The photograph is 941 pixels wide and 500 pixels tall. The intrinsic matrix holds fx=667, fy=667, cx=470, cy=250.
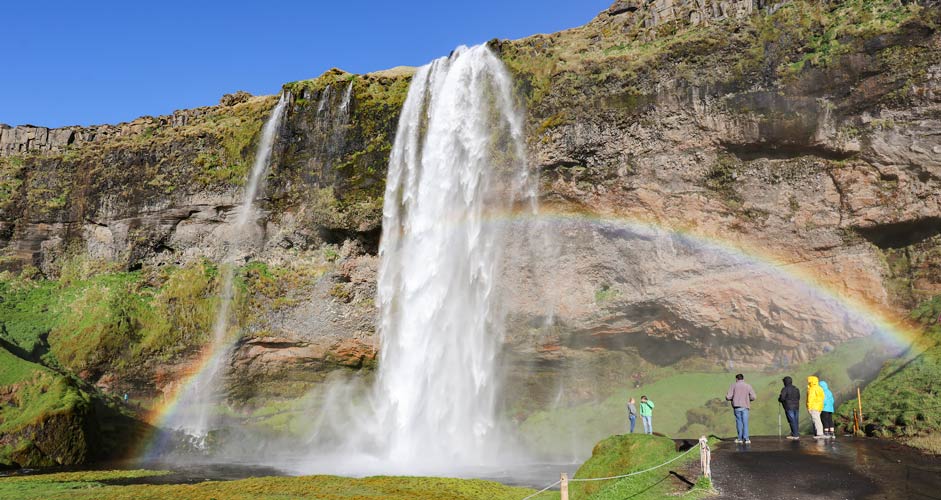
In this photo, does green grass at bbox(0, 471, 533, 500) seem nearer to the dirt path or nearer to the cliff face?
the dirt path

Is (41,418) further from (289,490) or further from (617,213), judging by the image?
(617,213)

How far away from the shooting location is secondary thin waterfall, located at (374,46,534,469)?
101 feet

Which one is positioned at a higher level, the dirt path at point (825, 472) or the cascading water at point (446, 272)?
the cascading water at point (446, 272)

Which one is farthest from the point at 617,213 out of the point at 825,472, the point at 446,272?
the point at 825,472

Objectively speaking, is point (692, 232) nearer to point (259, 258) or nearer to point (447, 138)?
point (447, 138)

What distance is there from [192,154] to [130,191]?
502 cm

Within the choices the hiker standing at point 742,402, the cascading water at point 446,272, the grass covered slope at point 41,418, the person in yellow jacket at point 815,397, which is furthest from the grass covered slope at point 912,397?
the grass covered slope at point 41,418

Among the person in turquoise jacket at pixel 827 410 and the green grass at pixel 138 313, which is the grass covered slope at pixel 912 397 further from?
the green grass at pixel 138 313

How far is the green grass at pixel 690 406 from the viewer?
25359mm

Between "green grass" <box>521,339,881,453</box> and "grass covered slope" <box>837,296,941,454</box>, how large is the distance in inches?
76.3

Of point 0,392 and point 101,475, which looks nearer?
point 101,475

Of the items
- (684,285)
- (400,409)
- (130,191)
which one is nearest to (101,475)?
(400,409)

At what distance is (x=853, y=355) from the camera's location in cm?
2511

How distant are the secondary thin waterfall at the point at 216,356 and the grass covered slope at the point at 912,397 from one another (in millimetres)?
28937
